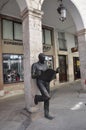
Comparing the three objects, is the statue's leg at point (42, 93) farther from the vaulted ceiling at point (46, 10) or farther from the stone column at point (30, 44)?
the vaulted ceiling at point (46, 10)

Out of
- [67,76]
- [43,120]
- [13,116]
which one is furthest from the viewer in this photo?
[67,76]

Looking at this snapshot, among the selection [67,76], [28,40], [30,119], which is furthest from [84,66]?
[67,76]

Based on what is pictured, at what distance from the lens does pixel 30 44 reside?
535 cm

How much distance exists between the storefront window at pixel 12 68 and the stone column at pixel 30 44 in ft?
13.3

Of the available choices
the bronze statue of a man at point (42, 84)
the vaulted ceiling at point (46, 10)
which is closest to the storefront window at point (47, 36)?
the vaulted ceiling at point (46, 10)

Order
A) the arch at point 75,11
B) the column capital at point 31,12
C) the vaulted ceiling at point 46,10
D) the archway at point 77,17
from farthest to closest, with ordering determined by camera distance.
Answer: the vaulted ceiling at point 46,10 < the archway at point 77,17 < the arch at point 75,11 < the column capital at point 31,12

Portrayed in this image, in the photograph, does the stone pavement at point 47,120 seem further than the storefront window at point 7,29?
No

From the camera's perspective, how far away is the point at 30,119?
481 centimetres

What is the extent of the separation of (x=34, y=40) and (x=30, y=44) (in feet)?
0.68

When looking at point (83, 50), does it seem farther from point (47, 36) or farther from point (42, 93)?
point (47, 36)

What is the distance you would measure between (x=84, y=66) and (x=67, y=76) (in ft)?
18.7

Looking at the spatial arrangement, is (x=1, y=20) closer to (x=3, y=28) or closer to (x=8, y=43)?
(x=3, y=28)

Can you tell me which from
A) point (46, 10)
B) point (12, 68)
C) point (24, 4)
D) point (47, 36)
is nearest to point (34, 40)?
point (24, 4)

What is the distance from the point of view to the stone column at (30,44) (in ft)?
17.4
